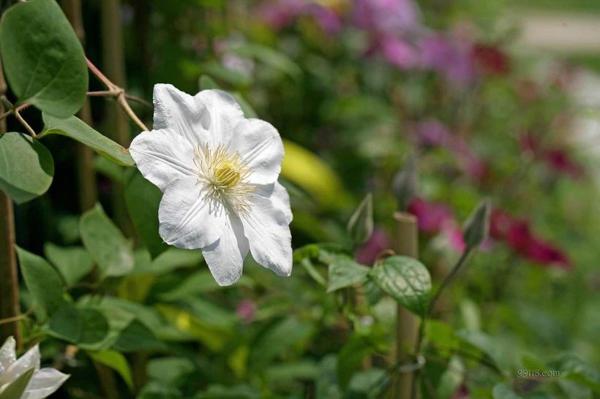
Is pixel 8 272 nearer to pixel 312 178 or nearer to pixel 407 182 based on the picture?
pixel 407 182

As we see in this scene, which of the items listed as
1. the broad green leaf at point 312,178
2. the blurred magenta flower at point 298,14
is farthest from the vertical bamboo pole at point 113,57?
the blurred magenta flower at point 298,14

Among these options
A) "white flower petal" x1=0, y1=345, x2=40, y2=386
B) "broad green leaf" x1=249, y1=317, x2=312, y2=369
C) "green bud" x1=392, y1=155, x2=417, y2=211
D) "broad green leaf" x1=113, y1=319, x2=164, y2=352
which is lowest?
"broad green leaf" x1=249, y1=317, x2=312, y2=369

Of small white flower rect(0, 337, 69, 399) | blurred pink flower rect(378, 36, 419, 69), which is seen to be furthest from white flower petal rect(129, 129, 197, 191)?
blurred pink flower rect(378, 36, 419, 69)

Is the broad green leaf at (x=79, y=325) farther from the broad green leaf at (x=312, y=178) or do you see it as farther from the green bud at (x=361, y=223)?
the broad green leaf at (x=312, y=178)

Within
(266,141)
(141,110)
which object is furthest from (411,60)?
(266,141)

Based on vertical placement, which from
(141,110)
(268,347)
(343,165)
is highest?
(141,110)

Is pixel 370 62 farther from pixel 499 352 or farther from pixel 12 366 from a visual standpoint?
pixel 12 366

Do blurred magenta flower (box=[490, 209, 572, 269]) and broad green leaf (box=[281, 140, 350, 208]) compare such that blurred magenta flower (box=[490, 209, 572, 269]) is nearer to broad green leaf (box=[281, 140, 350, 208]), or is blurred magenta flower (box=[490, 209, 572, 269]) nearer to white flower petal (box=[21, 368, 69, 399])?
broad green leaf (box=[281, 140, 350, 208])
